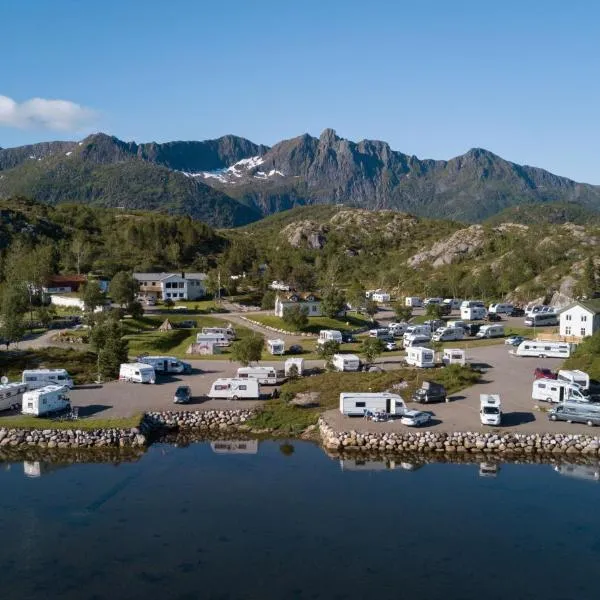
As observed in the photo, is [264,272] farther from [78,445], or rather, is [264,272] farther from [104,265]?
[78,445]

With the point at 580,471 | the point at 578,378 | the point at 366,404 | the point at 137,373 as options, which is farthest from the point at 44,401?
the point at 578,378

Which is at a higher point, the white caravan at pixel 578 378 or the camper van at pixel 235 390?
the white caravan at pixel 578 378

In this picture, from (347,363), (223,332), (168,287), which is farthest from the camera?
(168,287)

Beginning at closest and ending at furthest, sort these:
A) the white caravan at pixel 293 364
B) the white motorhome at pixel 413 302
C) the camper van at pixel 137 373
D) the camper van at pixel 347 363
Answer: the camper van at pixel 137 373 → the white caravan at pixel 293 364 → the camper van at pixel 347 363 → the white motorhome at pixel 413 302

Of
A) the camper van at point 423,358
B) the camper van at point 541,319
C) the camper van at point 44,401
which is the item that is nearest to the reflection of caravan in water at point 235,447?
the camper van at point 44,401

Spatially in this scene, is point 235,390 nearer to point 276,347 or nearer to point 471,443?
point 276,347

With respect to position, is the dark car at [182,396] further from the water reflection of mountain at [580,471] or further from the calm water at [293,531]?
the water reflection of mountain at [580,471]

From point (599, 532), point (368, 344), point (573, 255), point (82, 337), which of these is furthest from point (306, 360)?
point (573, 255)
